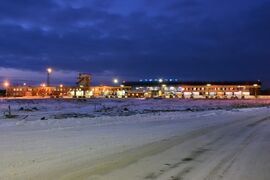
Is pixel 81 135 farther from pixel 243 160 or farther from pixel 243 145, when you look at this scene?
pixel 243 160

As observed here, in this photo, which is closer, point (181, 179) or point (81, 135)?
point (181, 179)

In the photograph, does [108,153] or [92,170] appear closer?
[92,170]

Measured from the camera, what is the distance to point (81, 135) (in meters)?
19.6

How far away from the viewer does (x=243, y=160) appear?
42.6 ft

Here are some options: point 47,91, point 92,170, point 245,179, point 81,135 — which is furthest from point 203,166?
point 47,91

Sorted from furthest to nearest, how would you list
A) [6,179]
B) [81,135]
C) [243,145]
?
[81,135], [243,145], [6,179]

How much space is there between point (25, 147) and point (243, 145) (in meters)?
8.00

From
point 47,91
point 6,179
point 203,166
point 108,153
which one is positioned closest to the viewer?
point 6,179

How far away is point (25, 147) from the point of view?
49.4 ft

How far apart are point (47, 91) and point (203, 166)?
186694 mm

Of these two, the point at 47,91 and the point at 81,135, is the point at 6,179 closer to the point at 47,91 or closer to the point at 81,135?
the point at 81,135

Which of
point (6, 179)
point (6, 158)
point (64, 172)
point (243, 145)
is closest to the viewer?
point (6, 179)

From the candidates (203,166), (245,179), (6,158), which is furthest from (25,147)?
(245,179)

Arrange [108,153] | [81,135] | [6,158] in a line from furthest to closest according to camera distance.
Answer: [81,135] < [108,153] < [6,158]
